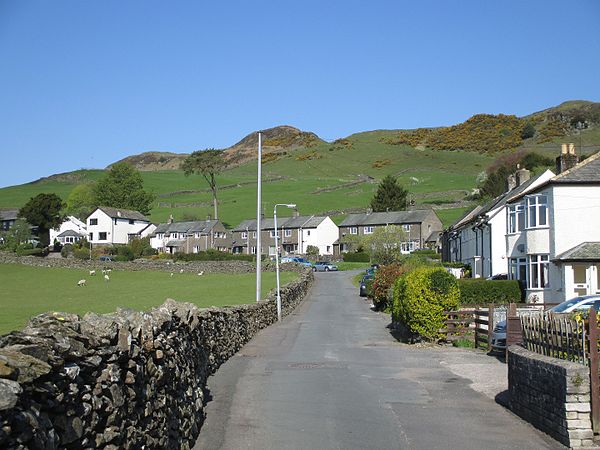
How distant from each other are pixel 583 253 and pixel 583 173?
475cm

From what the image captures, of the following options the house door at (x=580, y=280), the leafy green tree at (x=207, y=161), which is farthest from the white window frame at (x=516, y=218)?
the leafy green tree at (x=207, y=161)

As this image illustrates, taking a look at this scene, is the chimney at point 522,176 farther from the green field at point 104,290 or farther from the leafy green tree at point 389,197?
the leafy green tree at point 389,197

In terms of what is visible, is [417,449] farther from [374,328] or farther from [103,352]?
[374,328]

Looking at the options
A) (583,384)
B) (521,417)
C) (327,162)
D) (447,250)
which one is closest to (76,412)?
(583,384)

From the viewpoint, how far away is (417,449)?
10.3 m

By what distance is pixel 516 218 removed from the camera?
145ft

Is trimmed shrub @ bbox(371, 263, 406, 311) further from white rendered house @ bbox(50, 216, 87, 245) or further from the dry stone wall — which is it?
white rendered house @ bbox(50, 216, 87, 245)

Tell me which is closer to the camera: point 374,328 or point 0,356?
point 0,356

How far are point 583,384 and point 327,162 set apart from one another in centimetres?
18547

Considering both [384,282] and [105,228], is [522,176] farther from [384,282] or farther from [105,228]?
[105,228]

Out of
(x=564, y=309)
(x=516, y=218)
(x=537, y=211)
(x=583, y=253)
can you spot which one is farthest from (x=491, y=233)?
(x=564, y=309)

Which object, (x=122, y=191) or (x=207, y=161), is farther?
A: (x=122, y=191)

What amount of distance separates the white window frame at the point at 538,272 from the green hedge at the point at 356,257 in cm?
5594

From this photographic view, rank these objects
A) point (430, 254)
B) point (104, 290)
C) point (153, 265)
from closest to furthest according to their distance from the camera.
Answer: point (104, 290) < point (153, 265) < point (430, 254)
